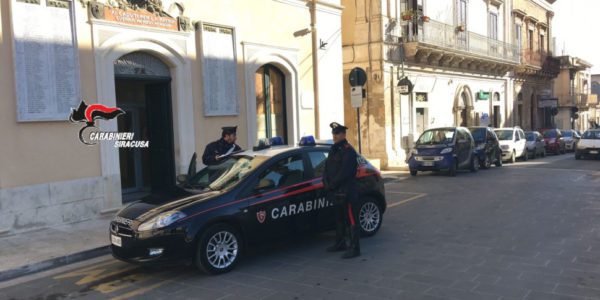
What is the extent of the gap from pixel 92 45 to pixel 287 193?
18.3ft

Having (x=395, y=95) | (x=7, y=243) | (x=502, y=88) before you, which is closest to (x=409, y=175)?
(x=395, y=95)

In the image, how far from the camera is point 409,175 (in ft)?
56.3

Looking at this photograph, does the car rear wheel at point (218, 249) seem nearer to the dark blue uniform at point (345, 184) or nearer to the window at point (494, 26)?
the dark blue uniform at point (345, 184)

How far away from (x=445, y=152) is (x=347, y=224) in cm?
1030

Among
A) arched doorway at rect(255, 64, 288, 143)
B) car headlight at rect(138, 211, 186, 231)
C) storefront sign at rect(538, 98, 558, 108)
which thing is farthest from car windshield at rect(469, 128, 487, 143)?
storefront sign at rect(538, 98, 558, 108)

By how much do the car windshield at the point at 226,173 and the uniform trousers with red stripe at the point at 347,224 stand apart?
4.11 feet

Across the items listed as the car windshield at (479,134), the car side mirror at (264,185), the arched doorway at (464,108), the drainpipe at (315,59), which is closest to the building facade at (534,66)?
the arched doorway at (464,108)

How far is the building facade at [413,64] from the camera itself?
67.0 ft

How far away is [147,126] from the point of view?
40.5 feet

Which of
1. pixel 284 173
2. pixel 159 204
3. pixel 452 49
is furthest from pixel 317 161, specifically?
pixel 452 49

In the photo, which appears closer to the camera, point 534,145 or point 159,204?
Answer: point 159,204

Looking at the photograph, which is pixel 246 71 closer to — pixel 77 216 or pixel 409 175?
pixel 77 216

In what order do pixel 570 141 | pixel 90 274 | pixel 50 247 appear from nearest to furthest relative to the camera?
pixel 90 274 < pixel 50 247 < pixel 570 141

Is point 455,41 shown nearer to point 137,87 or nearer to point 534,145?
point 534,145
